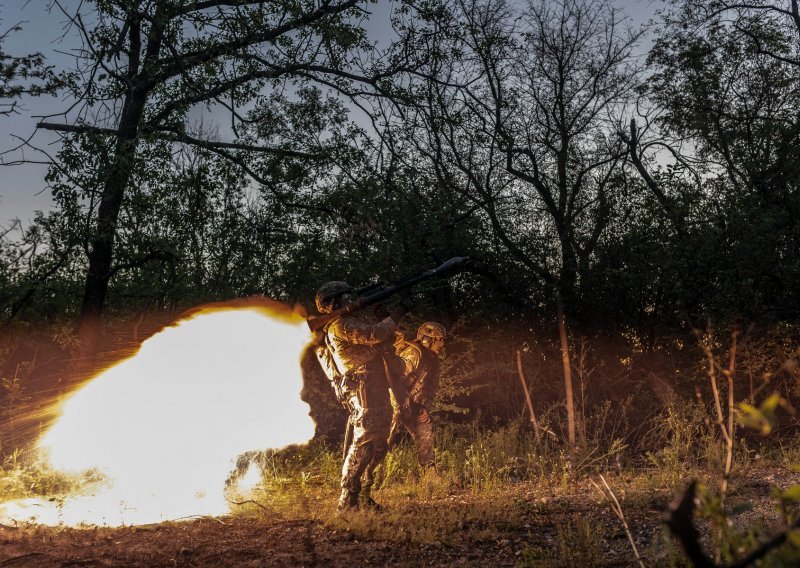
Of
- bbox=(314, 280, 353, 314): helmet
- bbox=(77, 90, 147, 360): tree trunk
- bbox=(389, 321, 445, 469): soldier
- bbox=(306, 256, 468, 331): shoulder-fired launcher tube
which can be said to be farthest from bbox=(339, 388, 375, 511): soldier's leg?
bbox=(77, 90, 147, 360): tree trunk

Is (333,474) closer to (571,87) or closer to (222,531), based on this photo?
(222,531)

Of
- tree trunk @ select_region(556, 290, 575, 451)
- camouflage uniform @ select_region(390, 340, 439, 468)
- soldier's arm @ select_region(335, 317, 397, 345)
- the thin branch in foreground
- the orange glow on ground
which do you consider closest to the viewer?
the thin branch in foreground

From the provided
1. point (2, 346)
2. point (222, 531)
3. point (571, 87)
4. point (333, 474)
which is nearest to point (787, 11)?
point (571, 87)

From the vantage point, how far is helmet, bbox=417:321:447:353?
32.3ft

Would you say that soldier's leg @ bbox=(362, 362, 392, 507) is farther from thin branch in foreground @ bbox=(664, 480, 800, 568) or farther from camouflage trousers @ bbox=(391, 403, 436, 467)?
thin branch in foreground @ bbox=(664, 480, 800, 568)

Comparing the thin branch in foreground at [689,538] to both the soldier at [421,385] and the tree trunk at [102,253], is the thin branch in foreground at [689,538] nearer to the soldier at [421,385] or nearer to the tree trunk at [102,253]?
the soldier at [421,385]

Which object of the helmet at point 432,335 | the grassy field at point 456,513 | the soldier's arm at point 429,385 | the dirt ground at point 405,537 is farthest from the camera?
the soldier's arm at point 429,385

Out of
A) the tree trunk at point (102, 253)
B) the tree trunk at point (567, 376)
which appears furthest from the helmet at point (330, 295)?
the tree trunk at point (102, 253)

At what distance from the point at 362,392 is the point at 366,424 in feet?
1.13

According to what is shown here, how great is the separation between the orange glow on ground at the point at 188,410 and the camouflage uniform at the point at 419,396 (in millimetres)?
1403

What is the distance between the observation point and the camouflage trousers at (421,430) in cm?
1009

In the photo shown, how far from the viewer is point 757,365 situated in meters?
12.1

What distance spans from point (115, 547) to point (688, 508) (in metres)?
6.36

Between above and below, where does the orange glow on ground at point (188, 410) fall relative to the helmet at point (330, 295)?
below
